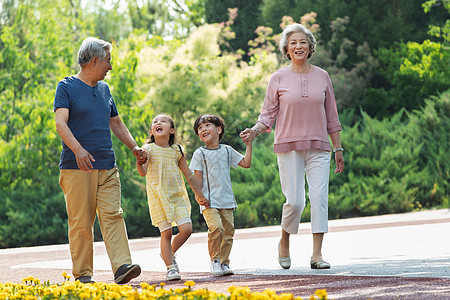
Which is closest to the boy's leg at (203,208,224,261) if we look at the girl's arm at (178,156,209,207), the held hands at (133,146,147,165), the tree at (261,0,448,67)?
the girl's arm at (178,156,209,207)

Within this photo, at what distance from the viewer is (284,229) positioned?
6.57 meters

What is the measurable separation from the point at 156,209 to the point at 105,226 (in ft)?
1.84

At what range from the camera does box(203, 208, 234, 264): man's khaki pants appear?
20.8 ft

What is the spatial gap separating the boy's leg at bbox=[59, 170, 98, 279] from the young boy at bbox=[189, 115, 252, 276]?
3.53 ft

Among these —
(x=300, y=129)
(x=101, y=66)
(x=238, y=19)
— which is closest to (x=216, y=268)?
(x=300, y=129)

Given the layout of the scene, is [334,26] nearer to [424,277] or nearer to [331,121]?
[331,121]

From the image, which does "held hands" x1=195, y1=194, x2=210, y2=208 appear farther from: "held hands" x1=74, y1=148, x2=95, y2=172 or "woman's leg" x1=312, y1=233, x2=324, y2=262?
"held hands" x1=74, y1=148, x2=95, y2=172

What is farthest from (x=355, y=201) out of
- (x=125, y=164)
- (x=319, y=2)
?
(x=319, y=2)

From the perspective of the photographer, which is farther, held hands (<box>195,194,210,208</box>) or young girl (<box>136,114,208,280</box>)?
held hands (<box>195,194,210,208</box>)

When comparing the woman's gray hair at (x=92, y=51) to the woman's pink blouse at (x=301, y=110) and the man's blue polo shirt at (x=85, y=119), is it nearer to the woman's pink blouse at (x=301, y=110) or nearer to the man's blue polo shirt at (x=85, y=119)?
the man's blue polo shirt at (x=85, y=119)

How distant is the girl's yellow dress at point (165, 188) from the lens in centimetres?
627

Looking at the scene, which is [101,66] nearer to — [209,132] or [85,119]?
[85,119]

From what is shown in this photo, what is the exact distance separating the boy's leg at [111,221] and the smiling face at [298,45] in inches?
74.9

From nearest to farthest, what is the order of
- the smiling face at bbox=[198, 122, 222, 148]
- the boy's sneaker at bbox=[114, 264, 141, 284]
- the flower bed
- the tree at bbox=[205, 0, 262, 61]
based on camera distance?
the flower bed < the boy's sneaker at bbox=[114, 264, 141, 284] < the smiling face at bbox=[198, 122, 222, 148] < the tree at bbox=[205, 0, 262, 61]
